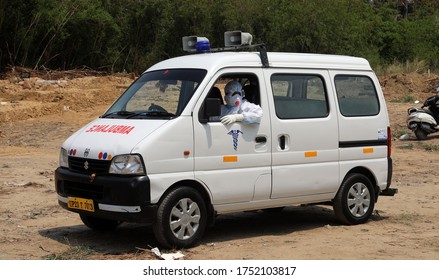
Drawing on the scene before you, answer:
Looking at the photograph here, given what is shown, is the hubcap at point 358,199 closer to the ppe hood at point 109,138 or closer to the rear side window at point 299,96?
the rear side window at point 299,96

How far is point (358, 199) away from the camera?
9.48m

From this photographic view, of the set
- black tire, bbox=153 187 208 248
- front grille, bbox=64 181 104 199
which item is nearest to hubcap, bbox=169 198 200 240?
black tire, bbox=153 187 208 248

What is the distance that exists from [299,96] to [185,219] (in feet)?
7.16

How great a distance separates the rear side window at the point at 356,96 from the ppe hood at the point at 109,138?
2667 millimetres

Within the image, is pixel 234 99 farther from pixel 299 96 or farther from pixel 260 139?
pixel 299 96

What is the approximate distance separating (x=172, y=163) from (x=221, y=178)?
66cm

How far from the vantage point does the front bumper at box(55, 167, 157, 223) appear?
24.2 ft

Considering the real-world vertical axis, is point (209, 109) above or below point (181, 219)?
above

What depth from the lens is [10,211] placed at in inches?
403

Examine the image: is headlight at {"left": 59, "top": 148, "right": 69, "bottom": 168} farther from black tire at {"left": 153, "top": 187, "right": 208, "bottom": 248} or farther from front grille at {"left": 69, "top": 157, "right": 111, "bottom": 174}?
black tire at {"left": 153, "top": 187, "right": 208, "bottom": 248}

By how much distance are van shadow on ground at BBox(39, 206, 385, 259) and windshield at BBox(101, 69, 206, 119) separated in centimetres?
143

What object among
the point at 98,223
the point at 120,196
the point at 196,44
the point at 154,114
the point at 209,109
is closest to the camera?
the point at 120,196

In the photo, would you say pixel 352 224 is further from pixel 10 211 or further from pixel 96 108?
pixel 96 108

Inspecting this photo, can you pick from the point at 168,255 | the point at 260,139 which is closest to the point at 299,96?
the point at 260,139
